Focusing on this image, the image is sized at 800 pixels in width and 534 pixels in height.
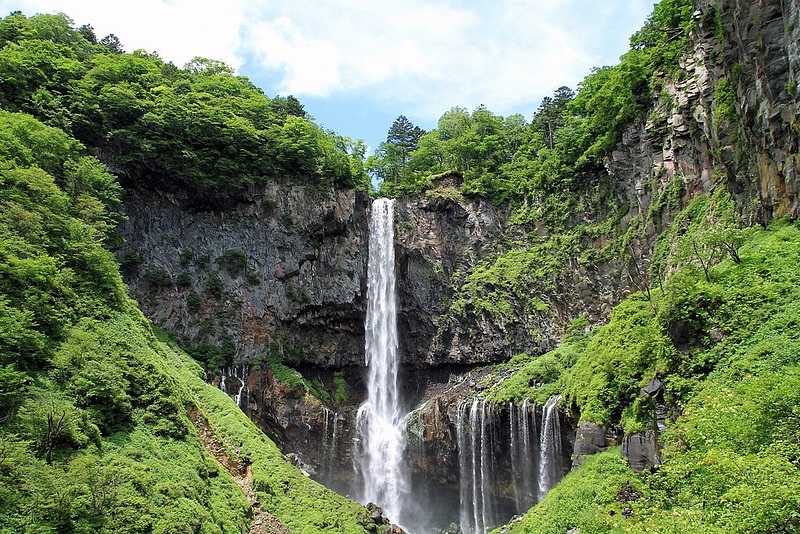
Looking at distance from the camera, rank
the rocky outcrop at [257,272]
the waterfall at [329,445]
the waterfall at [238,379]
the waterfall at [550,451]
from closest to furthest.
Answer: the waterfall at [550,451] → the waterfall at [238,379] → the waterfall at [329,445] → the rocky outcrop at [257,272]

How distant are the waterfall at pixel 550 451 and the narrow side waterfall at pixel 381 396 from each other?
34.6ft

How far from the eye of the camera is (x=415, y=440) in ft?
99.7

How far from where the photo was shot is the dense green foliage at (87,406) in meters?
→ 11.8

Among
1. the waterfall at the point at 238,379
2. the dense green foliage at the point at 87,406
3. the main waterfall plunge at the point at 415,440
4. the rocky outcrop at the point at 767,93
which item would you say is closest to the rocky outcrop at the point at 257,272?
the waterfall at the point at 238,379

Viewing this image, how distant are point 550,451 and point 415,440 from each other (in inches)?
402

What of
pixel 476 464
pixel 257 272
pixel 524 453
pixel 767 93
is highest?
pixel 767 93

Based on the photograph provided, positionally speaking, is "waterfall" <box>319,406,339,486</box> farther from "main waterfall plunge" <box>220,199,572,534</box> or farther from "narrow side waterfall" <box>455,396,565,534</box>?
"narrow side waterfall" <box>455,396,565,534</box>

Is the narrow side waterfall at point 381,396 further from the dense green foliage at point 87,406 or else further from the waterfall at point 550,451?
the waterfall at point 550,451

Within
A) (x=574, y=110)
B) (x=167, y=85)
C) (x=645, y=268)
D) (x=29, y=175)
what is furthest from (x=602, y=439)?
(x=167, y=85)

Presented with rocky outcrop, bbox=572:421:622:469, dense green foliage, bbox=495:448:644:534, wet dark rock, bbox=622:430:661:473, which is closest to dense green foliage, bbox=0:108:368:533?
dense green foliage, bbox=495:448:644:534

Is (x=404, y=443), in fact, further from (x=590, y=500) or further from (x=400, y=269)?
(x=590, y=500)

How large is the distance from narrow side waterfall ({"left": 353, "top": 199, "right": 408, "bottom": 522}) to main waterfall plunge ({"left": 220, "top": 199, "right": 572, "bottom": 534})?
6cm

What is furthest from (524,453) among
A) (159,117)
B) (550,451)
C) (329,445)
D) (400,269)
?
(159,117)

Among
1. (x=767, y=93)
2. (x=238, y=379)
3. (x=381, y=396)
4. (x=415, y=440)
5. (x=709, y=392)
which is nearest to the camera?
(x=709, y=392)
